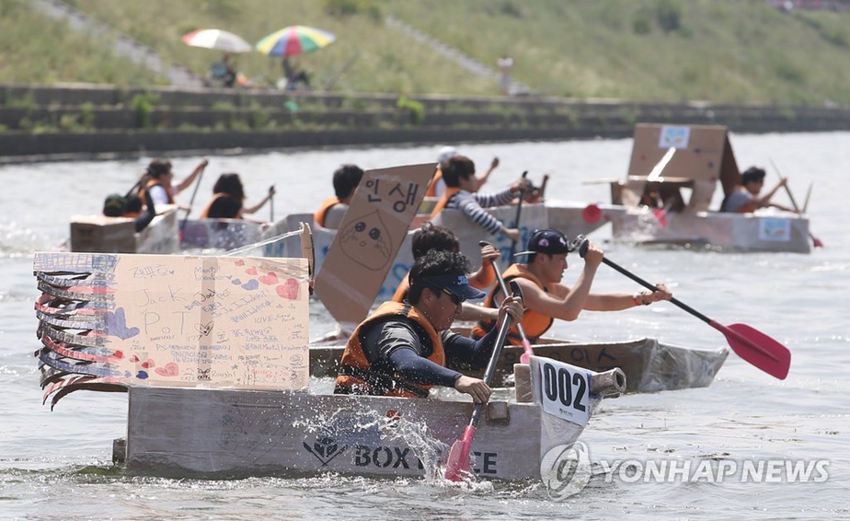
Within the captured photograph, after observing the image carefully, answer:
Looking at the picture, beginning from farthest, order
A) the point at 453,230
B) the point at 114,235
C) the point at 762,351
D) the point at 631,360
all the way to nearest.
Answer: the point at 114,235 → the point at 453,230 → the point at 631,360 → the point at 762,351

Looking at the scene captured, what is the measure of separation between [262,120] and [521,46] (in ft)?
78.7

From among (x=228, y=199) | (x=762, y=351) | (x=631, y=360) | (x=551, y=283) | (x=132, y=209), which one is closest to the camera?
(x=551, y=283)

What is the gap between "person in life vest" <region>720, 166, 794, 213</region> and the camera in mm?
17297

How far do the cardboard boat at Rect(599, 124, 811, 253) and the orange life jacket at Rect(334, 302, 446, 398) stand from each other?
10.5 m

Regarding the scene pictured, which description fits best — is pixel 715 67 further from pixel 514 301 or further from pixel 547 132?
pixel 514 301

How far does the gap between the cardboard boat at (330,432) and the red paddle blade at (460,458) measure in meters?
0.08

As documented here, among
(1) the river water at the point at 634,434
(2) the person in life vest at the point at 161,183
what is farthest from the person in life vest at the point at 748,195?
(2) the person in life vest at the point at 161,183

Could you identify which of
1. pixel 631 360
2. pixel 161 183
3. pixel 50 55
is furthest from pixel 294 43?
pixel 631 360

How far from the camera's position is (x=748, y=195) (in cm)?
1744

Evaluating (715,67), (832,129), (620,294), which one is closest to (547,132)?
(832,129)

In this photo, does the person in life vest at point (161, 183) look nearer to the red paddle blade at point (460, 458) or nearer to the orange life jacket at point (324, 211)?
the orange life jacket at point (324, 211)

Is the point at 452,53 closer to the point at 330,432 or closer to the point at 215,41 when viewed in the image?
the point at 215,41

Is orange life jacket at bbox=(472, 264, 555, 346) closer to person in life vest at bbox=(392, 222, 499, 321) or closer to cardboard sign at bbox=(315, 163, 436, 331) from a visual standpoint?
person in life vest at bbox=(392, 222, 499, 321)

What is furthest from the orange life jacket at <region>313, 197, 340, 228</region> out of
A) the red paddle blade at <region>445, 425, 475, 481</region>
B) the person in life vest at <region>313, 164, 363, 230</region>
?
the red paddle blade at <region>445, 425, 475, 481</region>
